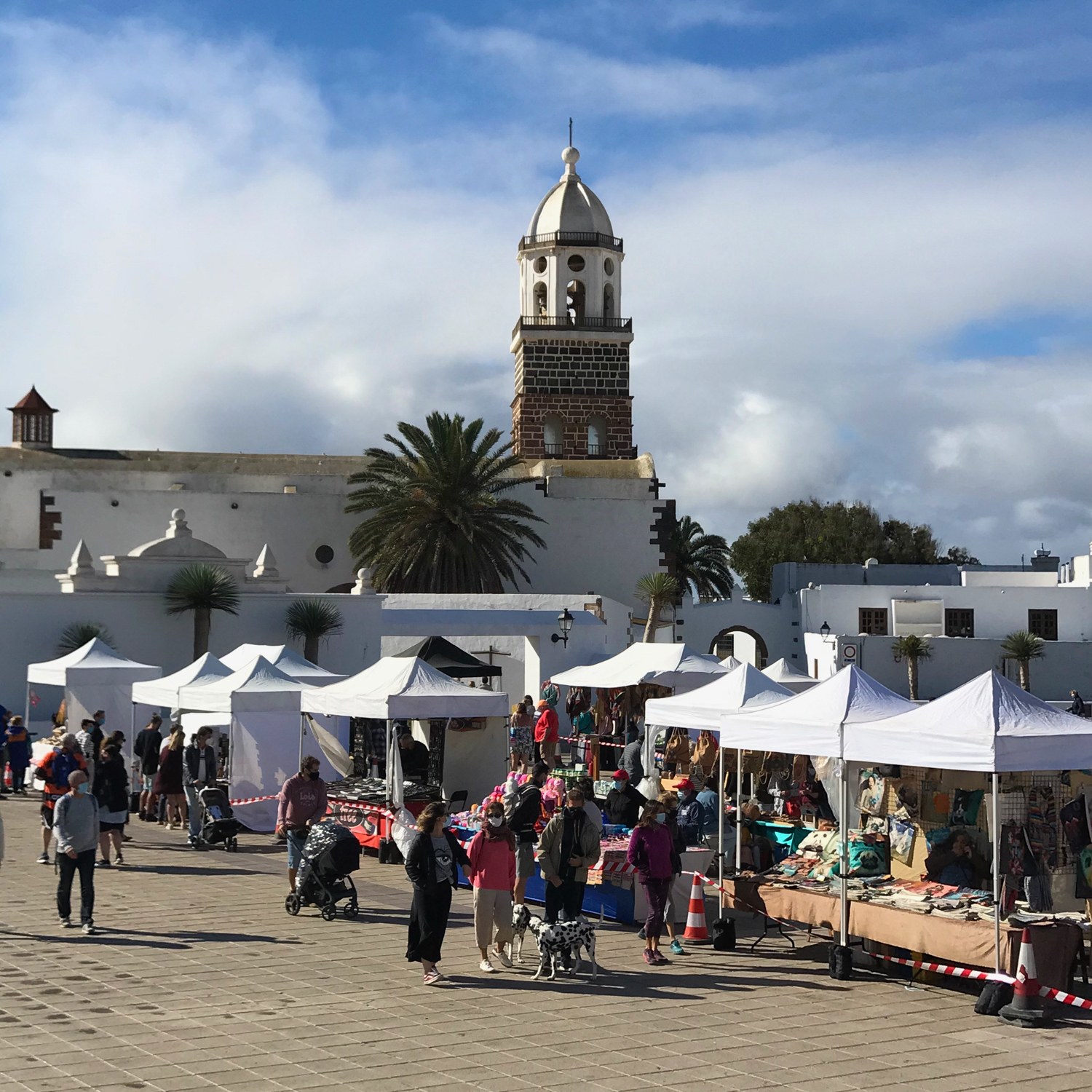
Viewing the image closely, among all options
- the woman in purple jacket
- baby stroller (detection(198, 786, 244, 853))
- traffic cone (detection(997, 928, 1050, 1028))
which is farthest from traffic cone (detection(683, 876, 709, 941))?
baby stroller (detection(198, 786, 244, 853))

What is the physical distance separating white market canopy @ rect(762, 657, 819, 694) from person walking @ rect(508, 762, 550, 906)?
794 cm

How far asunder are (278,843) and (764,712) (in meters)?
7.44

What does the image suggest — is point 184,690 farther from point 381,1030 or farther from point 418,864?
point 381,1030

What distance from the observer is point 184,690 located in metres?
19.7

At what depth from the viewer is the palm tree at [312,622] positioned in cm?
2956

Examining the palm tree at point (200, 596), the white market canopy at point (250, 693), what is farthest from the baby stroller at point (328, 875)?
the palm tree at point (200, 596)

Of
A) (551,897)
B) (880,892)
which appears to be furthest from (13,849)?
(880,892)

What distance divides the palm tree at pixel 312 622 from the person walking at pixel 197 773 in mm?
10381

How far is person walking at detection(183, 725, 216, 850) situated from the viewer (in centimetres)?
1715

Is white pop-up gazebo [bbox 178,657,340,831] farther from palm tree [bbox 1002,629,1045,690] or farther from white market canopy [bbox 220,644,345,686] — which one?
palm tree [bbox 1002,629,1045,690]

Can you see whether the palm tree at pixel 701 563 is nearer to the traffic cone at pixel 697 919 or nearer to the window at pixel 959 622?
the window at pixel 959 622

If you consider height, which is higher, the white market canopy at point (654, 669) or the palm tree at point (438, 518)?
the palm tree at point (438, 518)

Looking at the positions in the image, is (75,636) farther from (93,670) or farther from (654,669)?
(654,669)

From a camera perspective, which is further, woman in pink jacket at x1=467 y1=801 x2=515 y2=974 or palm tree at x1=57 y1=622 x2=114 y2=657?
palm tree at x1=57 y1=622 x2=114 y2=657
